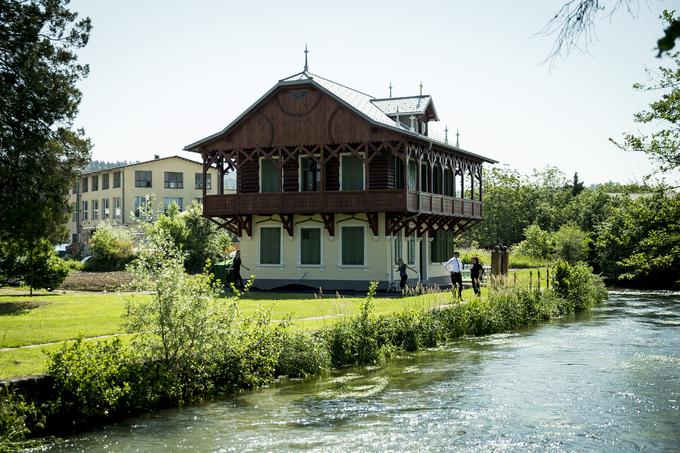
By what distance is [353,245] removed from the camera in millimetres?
35656

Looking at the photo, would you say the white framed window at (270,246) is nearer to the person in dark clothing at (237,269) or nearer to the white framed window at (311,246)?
the white framed window at (311,246)

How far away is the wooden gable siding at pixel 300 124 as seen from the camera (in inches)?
1346

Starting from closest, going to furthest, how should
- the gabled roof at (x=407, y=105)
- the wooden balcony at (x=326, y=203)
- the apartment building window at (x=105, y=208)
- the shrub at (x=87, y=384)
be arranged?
1. the shrub at (x=87, y=384)
2. the wooden balcony at (x=326, y=203)
3. the gabled roof at (x=407, y=105)
4. the apartment building window at (x=105, y=208)

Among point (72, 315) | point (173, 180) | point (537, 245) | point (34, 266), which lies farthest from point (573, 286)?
point (173, 180)

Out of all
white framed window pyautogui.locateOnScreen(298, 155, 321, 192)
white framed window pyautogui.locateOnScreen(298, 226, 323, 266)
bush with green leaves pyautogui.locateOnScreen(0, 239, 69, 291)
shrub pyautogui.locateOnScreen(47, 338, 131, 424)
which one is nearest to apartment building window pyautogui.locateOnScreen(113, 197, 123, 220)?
white framed window pyautogui.locateOnScreen(298, 155, 321, 192)

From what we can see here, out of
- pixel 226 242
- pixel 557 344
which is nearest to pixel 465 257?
pixel 226 242

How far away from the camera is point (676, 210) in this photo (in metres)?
21.1

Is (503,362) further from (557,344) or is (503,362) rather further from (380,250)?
(380,250)

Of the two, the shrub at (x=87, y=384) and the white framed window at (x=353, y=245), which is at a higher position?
the white framed window at (x=353, y=245)

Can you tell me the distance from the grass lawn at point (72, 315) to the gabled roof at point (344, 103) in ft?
25.5

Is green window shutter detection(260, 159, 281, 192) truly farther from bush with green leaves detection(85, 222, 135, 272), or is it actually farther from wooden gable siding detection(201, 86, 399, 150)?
bush with green leaves detection(85, 222, 135, 272)

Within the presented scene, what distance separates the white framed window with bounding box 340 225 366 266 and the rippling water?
15.0 metres

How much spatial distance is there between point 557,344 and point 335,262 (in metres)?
15.7

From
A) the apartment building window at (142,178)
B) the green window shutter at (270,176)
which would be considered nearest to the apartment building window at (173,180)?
the apartment building window at (142,178)
